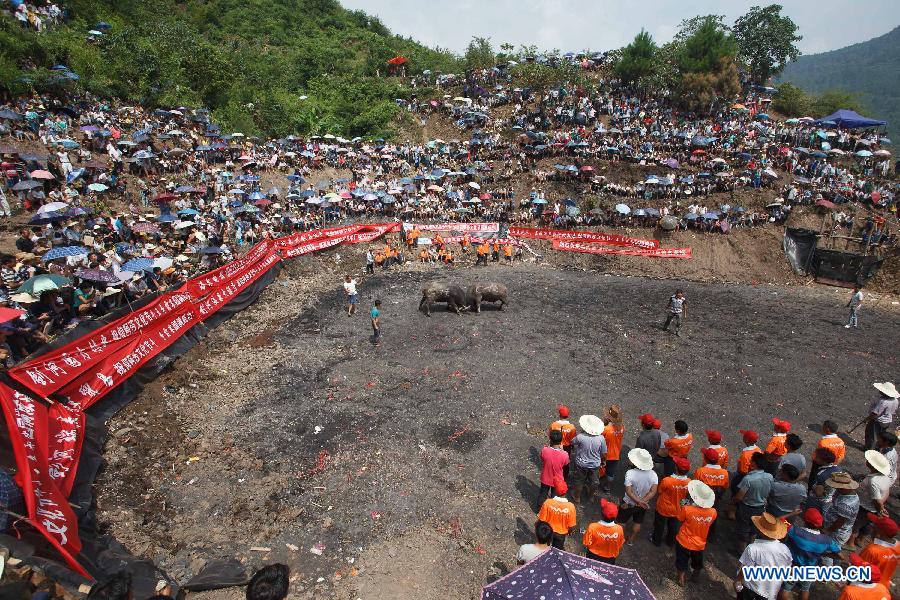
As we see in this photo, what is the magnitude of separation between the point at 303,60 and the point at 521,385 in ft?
176

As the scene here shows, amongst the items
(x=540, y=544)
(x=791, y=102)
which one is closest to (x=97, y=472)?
(x=540, y=544)

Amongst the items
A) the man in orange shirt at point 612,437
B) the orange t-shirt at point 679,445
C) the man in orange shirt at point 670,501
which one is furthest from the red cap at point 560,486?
the orange t-shirt at point 679,445

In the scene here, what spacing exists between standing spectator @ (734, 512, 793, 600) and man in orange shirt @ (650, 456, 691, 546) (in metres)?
1.08

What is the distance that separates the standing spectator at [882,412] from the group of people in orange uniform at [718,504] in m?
2.21

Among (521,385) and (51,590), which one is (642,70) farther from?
(51,590)

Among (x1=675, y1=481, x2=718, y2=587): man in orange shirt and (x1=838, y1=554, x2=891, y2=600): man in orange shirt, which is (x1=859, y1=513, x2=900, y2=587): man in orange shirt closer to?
(x1=838, y1=554, x2=891, y2=600): man in orange shirt

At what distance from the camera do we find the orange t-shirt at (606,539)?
5.90 meters

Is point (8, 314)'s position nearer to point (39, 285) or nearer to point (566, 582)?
point (39, 285)

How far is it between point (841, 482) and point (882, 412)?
4093 millimetres

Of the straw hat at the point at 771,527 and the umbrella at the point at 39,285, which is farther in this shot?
the umbrella at the point at 39,285

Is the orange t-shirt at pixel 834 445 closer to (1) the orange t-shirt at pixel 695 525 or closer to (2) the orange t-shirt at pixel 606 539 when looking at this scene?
(1) the orange t-shirt at pixel 695 525

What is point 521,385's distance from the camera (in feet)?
40.3

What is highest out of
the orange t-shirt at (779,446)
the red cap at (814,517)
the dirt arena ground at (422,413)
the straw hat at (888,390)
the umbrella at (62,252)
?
the umbrella at (62,252)

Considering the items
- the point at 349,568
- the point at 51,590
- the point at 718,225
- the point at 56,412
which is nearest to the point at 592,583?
the point at 349,568
